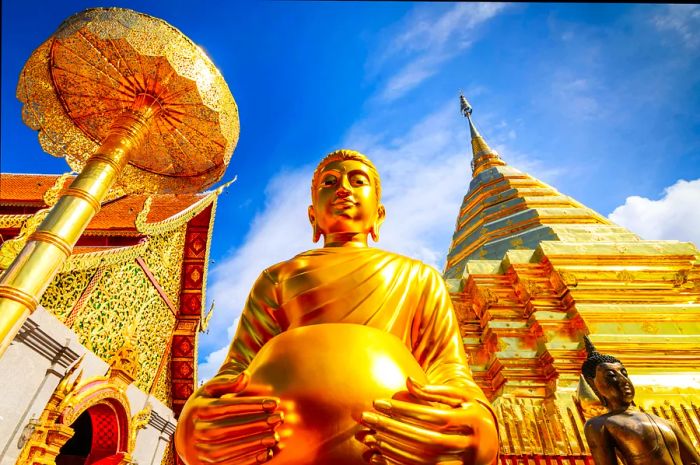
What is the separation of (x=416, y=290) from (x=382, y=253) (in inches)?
8.8

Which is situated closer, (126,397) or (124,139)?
(124,139)

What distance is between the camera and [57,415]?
4.10 metres

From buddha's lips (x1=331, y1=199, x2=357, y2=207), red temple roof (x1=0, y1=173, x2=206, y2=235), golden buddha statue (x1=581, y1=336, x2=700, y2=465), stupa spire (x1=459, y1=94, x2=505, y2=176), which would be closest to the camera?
buddha's lips (x1=331, y1=199, x2=357, y2=207)

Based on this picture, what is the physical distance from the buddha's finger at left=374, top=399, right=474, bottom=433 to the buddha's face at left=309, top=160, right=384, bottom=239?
3.27 feet

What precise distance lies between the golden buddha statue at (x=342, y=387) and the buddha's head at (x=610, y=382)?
1404 mm

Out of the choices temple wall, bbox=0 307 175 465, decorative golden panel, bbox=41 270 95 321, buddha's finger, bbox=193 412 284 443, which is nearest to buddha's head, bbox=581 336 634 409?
buddha's finger, bbox=193 412 284 443

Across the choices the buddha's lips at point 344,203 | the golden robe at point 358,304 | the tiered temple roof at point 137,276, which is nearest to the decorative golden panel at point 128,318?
the tiered temple roof at point 137,276

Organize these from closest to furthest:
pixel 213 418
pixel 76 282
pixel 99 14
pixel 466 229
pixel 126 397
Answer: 1. pixel 213 418
2. pixel 99 14
3. pixel 76 282
4. pixel 126 397
5. pixel 466 229

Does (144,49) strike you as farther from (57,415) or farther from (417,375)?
(57,415)

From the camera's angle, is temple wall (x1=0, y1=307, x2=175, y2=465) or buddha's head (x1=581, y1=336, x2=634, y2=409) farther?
temple wall (x1=0, y1=307, x2=175, y2=465)

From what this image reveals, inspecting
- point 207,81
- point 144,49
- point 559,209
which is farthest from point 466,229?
point 144,49

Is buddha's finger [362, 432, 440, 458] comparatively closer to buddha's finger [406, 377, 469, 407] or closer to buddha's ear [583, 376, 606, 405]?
buddha's finger [406, 377, 469, 407]

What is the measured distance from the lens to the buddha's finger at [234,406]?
107 cm

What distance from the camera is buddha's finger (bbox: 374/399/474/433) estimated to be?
1053 mm
